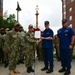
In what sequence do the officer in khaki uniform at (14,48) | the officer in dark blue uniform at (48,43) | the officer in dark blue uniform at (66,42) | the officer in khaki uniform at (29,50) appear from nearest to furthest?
the officer in dark blue uniform at (66,42) < the officer in khaki uniform at (14,48) < the officer in dark blue uniform at (48,43) < the officer in khaki uniform at (29,50)

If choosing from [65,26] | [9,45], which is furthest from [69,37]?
[9,45]

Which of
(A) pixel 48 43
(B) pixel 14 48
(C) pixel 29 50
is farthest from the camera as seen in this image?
(C) pixel 29 50

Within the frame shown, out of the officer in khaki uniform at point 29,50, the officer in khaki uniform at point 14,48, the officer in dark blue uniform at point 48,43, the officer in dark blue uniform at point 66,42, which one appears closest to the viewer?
the officer in dark blue uniform at point 66,42

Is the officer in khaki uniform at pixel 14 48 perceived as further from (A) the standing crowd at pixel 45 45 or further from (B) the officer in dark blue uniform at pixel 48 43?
(B) the officer in dark blue uniform at pixel 48 43

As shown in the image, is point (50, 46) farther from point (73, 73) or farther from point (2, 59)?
point (2, 59)

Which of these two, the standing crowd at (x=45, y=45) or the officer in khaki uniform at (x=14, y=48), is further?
the officer in khaki uniform at (x=14, y=48)

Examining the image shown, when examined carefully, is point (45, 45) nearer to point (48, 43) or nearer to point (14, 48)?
point (48, 43)

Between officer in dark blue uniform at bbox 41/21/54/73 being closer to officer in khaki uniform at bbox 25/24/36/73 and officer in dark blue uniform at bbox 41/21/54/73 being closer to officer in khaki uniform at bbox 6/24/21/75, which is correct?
officer in khaki uniform at bbox 25/24/36/73

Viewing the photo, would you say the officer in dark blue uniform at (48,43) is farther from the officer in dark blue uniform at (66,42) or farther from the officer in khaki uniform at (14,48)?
the officer in khaki uniform at (14,48)

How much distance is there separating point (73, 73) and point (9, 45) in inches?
91.5

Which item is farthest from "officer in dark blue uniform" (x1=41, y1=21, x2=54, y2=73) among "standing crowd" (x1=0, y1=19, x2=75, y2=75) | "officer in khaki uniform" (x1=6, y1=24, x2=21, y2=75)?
"officer in khaki uniform" (x1=6, y1=24, x2=21, y2=75)

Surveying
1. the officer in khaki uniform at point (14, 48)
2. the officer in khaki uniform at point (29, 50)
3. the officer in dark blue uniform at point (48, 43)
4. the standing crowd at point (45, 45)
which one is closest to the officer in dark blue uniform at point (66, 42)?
the standing crowd at point (45, 45)

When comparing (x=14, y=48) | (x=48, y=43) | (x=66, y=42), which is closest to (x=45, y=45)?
(x=48, y=43)

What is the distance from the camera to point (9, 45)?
9.49m
